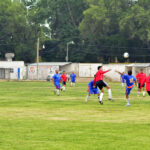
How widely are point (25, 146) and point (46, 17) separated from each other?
110 metres

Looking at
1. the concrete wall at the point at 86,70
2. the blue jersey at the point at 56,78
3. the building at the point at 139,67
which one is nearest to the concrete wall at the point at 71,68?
the concrete wall at the point at 86,70

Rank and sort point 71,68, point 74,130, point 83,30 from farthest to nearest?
point 83,30 < point 71,68 < point 74,130

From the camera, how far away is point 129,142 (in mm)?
11156

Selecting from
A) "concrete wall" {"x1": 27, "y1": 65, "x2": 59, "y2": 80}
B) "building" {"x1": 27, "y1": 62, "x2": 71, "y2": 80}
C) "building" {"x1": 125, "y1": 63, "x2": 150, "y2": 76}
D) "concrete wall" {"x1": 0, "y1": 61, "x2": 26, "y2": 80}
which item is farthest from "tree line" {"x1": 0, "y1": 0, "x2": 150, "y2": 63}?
"concrete wall" {"x1": 0, "y1": 61, "x2": 26, "y2": 80}

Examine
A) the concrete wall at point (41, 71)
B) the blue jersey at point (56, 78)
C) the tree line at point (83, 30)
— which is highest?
the tree line at point (83, 30)

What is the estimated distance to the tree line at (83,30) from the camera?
99.8 meters

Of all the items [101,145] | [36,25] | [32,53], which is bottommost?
[101,145]

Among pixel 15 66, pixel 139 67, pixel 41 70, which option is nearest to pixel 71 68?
pixel 41 70

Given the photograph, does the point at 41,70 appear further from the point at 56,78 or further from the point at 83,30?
the point at 56,78

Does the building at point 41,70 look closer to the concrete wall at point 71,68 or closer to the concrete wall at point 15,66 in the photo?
the concrete wall at point 15,66

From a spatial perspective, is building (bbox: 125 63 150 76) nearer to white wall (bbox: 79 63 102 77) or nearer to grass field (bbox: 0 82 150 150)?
white wall (bbox: 79 63 102 77)

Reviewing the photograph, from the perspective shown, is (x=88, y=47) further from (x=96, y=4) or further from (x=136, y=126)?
(x=136, y=126)

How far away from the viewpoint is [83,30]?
107 meters

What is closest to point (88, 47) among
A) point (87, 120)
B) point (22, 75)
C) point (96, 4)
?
point (96, 4)
